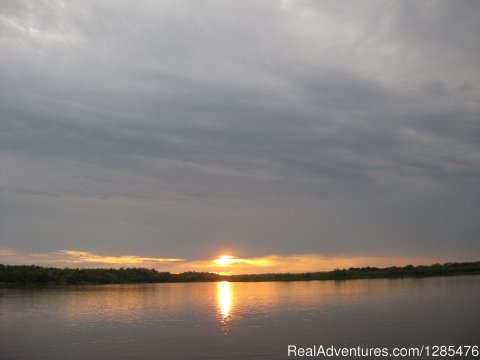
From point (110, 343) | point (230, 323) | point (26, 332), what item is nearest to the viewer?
point (110, 343)

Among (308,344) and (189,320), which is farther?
(189,320)

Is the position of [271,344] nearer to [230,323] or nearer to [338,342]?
[338,342]

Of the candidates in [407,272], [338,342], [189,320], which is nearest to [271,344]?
[338,342]

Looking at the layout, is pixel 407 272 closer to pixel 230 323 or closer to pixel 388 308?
pixel 388 308

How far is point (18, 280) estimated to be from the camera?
151 metres

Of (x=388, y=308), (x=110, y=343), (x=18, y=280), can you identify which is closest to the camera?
(x=110, y=343)

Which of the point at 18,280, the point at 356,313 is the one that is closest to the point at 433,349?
the point at 356,313

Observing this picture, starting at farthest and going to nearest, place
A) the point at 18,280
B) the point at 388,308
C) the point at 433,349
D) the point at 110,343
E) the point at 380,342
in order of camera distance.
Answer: the point at 18,280
the point at 388,308
the point at 110,343
the point at 380,342
the point at 433,349

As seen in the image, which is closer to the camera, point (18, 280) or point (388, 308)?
point (388, 308)

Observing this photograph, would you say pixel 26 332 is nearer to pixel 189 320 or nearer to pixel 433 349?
pixel 189 320

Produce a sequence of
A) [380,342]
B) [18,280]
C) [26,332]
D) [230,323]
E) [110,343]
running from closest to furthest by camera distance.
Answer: [380,342] < [110,343] < [26,332] < [230,323] < [18,280]

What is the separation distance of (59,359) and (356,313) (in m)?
30.4

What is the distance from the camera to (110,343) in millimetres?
33719

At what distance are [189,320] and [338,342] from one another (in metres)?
20.2
